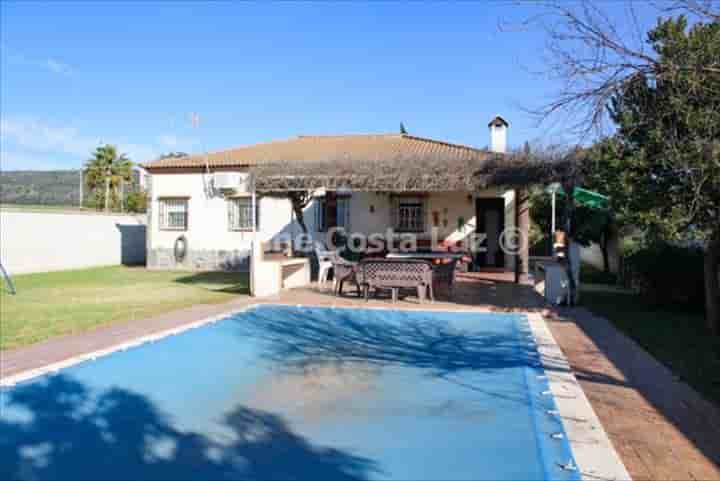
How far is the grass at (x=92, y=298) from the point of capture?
9164 millimetres

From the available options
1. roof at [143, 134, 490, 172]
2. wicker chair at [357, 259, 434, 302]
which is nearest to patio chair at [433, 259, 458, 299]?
wicker chair at [357, 259, 434, 302]

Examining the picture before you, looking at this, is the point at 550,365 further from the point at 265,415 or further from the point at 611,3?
the point at 611,3

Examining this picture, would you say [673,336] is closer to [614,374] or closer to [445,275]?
[614,374]

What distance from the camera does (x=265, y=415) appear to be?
16.6 ft

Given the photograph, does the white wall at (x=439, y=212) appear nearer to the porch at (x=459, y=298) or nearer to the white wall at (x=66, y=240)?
the porch at (x=459, y=298)

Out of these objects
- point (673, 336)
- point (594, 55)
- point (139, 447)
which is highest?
point (594, 55)

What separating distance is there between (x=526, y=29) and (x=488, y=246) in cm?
1624

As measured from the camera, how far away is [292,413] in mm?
5109

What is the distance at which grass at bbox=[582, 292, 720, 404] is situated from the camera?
6.18 metres

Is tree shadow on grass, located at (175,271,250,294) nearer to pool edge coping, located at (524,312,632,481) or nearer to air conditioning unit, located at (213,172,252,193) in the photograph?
air conditioning unit, located at (213,172,252,193)

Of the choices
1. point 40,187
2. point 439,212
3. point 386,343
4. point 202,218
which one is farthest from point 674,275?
point 40,187

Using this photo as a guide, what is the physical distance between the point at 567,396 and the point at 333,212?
15962 mm

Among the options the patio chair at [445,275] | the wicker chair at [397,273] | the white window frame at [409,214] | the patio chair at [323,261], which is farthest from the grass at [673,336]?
the white window frame at [409,214]

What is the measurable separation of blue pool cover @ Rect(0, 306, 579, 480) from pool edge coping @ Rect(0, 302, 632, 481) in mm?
117
